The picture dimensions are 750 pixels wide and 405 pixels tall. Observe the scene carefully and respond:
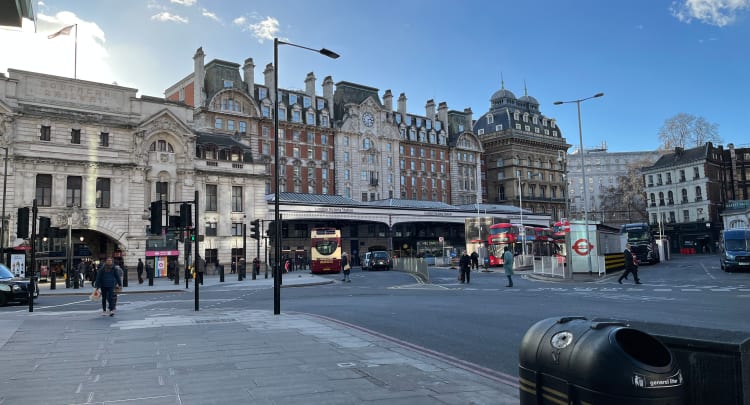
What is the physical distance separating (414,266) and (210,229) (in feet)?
71.8

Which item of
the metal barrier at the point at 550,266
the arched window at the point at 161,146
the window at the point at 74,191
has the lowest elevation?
the metal barrier at the point at 550,266

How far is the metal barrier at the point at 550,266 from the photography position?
104 feet

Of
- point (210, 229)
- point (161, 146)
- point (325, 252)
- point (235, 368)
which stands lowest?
point (235, 368)

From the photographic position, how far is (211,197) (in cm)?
5266

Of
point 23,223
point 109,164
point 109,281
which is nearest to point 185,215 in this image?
point 109,281

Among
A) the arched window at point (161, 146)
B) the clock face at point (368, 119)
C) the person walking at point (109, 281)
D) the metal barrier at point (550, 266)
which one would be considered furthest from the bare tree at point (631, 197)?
the person walking at point (109, 281)

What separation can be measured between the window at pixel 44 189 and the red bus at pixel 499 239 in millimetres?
35793

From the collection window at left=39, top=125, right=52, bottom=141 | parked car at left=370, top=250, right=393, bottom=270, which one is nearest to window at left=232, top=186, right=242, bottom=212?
parked car at left=370, top=250, right=393, bottom=270

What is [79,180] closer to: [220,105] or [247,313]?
[220,105]

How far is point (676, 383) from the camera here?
133 inches

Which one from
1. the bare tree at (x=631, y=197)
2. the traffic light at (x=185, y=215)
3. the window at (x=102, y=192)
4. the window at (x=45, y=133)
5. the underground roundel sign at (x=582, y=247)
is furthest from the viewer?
the bare tree at (x=631, y=197)

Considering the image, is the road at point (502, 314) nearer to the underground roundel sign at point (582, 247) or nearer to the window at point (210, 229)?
the underground roundel sign at point (582, 247)

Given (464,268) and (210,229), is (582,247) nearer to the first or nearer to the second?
(464,268)

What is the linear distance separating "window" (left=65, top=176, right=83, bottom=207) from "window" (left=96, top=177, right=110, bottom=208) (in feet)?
4.58
